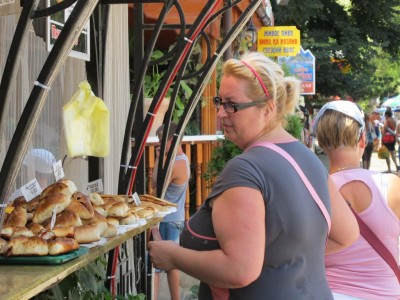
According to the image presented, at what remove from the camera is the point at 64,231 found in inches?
119

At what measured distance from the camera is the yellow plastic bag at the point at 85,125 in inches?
145

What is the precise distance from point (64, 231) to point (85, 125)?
0.84 metres

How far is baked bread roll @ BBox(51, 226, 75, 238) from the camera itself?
117 inches

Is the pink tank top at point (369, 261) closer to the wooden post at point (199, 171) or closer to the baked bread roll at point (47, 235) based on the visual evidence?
the baked bread roll at point (47, 235)

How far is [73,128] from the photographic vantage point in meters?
3.69

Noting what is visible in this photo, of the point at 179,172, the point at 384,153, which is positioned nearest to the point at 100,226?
the point at 179,172

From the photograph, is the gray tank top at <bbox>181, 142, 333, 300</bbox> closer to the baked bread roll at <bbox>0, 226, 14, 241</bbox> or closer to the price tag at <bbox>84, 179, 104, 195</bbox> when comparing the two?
the baked bread roll at <bbox>0, 226, 14, 241</bbox>

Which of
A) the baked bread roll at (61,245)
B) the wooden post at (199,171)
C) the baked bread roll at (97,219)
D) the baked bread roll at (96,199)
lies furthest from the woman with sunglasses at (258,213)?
the wooden post at (199,171)

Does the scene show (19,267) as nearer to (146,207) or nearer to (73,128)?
(73,128)

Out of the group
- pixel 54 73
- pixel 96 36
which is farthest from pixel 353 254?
pixel 96 36

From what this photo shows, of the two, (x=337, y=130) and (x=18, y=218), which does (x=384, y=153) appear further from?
(x=18, y=218)

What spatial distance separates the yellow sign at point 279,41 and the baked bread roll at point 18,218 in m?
13.0

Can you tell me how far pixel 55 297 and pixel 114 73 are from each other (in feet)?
8.03

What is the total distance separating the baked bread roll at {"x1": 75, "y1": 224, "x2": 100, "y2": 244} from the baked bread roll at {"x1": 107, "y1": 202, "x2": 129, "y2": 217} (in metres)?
0.48
